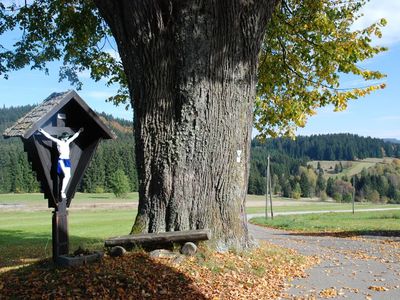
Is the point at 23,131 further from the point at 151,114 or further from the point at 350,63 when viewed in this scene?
the point at 350,63

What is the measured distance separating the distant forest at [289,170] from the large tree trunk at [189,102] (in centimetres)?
3812

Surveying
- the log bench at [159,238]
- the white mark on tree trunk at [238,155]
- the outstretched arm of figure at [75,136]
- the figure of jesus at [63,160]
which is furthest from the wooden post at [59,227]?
the white mark on tree trunk at [238,155]

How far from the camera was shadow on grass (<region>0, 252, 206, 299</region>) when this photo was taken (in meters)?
5.56

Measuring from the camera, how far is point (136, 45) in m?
7.30

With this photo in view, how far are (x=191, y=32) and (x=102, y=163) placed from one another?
88.4 m

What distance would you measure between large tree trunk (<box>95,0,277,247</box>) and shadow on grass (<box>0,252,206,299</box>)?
112cm

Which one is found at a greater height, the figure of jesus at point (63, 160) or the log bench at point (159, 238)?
the figure of jesus at point (63, 160)

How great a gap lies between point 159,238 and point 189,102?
232cm

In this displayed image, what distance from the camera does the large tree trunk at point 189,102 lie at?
7168 millimetres

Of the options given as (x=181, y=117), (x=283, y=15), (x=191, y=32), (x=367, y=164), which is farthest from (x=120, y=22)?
(x=367, y=164)

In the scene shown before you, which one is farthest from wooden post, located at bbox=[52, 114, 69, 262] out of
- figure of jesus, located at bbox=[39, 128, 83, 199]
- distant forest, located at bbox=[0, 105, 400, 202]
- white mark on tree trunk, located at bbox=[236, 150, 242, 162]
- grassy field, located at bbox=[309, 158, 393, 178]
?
grassy field, located at bbox=[309, 158, 393, 178]

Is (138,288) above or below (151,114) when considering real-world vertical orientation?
below

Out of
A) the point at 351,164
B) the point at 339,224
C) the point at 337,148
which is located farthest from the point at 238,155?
the point at 337,148

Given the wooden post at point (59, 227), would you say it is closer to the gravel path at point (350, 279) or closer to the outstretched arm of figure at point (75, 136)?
the outstretched arm of figure at point (75, 136)
